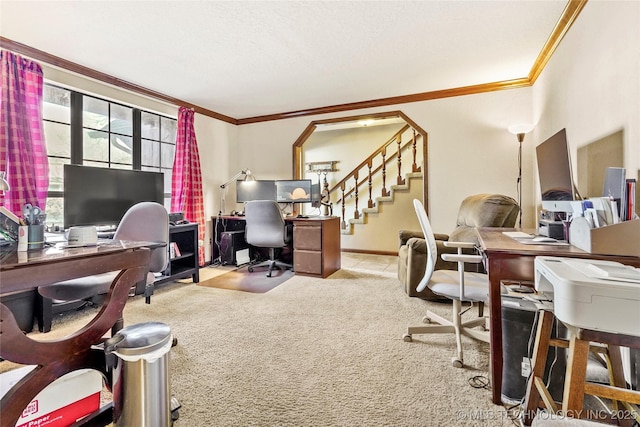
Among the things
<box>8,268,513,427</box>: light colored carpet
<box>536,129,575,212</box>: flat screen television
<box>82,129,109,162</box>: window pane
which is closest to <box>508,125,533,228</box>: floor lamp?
<box>536,129,575,212</box>: flat screen television

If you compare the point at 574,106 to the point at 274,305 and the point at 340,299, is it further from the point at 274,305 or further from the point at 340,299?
the point at 274,305

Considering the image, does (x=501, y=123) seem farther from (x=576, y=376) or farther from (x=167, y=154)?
(x=167, y=154)

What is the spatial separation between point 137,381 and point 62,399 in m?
0.27

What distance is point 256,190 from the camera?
4.22 metres

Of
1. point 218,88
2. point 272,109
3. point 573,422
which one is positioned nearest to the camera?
point 573,422

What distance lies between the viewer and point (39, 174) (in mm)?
2469

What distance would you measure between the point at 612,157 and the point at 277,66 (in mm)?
2778

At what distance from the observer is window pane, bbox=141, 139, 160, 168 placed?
11.7ft

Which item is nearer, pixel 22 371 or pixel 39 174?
pixel 22 371

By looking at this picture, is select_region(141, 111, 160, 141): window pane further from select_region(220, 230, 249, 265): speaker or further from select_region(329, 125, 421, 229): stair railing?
select_region(329, 125, 421, 229): stair railing

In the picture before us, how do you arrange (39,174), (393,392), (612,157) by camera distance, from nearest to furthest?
(393,392)
(612,157)
(39,174)

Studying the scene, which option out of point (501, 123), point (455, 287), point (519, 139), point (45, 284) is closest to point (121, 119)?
point (45, 284)

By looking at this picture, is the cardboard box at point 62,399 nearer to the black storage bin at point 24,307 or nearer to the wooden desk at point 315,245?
the black storage bin at point 24,307

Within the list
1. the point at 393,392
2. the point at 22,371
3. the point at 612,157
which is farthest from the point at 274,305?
the point at 612,157
